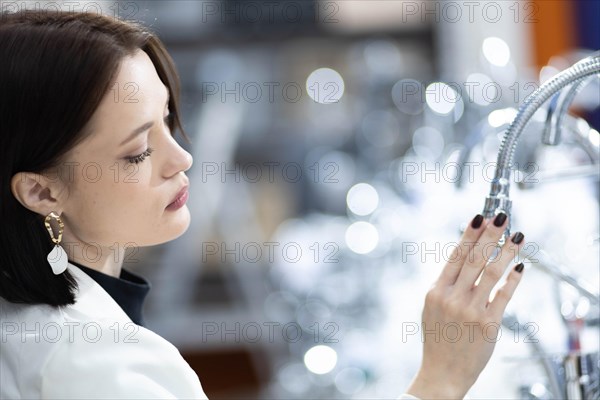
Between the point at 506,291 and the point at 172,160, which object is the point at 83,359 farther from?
the point at 506,291

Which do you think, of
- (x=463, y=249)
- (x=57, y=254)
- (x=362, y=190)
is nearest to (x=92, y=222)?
(x=57, y=254)

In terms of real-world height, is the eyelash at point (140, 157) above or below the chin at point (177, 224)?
above

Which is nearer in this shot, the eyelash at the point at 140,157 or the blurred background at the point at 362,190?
the eyelash at the point at 140,157

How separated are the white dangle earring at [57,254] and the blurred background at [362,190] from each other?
27 centimetres

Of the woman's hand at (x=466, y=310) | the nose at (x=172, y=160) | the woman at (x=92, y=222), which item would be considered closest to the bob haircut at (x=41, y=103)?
the woman at (x=92, y=222)

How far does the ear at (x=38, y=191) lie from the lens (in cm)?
111

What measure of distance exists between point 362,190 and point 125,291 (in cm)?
167

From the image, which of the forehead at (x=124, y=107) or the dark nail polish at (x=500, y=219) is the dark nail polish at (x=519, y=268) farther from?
the forehead at (x=124, y=107)

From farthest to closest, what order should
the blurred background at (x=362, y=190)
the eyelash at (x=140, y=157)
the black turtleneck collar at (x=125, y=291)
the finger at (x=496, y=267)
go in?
the blurred background at (x=362, y=190) < the black turtleneck collar at (x=125, y=291) < the eyelash at (x=140, y=157) < the finger at (x=496, y=267)

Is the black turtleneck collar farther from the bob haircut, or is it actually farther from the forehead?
the forehead

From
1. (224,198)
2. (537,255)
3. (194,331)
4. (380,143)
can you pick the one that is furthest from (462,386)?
(224,198)

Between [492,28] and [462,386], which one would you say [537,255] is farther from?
[492,28]

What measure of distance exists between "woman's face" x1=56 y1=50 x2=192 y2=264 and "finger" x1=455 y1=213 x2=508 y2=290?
367 mm

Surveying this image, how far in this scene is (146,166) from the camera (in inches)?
44.4
